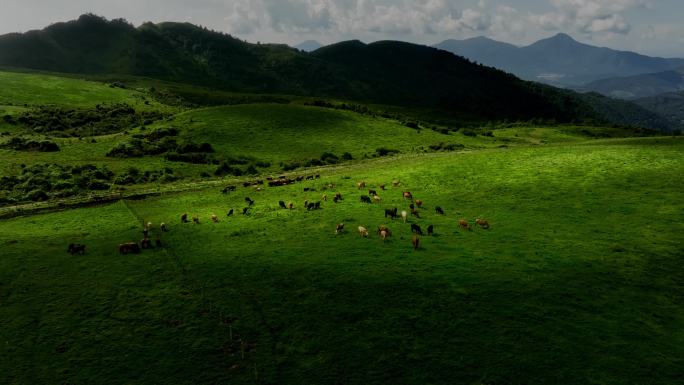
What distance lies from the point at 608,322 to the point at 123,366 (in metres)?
24.7

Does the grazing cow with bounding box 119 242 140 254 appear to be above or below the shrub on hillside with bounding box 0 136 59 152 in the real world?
below

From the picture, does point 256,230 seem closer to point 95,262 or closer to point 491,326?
point 95,262

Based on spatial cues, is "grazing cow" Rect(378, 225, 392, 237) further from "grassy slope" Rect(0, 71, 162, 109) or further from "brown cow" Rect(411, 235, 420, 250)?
"grassy slope" Rect(0, 71, 162, 109)

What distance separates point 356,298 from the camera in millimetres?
27250

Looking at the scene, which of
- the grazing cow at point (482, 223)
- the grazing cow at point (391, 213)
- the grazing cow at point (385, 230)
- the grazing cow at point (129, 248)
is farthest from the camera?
the grazing cow at point (391, 213)

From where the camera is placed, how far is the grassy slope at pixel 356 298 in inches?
871

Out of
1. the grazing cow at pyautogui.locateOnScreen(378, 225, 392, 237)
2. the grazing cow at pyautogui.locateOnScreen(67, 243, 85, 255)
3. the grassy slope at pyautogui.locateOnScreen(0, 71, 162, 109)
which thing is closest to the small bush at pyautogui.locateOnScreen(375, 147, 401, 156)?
the grazing cow at pyautogui.locateOnScreen(378, 225, 392, 237)

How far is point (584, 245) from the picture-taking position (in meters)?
33.9

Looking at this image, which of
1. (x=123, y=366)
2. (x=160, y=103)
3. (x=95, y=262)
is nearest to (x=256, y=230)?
(x=95, y=262)

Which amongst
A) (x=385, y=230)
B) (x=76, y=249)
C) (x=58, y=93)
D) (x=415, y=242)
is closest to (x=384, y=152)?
(x=385, y=230)

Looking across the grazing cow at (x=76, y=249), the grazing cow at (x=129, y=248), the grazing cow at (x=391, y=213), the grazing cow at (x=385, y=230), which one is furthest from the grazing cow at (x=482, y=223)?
the grazing cow at (x=76, y=249)

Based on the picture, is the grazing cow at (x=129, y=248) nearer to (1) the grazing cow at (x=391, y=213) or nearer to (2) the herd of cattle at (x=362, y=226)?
(2) the herd of cattle at (x=362, y=226)

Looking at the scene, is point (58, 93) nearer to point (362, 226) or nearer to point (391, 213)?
point (391, 213)

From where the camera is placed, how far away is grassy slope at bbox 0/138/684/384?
72.6ft
